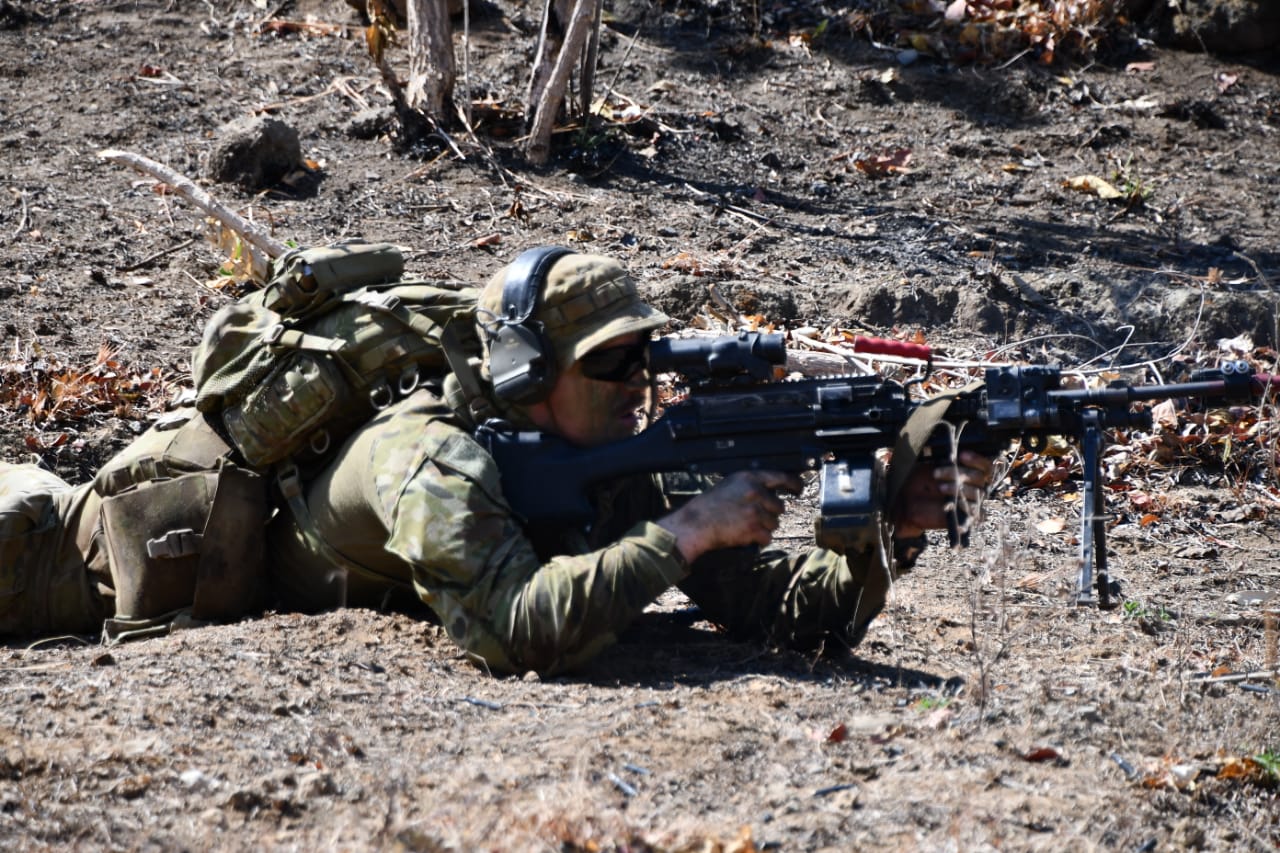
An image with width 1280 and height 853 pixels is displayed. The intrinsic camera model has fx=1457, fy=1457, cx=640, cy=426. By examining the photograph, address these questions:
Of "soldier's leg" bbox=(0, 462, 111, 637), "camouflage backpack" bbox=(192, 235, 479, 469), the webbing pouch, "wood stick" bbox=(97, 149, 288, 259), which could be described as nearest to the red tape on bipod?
"camouflage backpack" bbox=(192, 235, 479, 469)

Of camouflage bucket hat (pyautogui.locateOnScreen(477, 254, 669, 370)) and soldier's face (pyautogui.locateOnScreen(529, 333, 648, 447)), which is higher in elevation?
camouflage bucket hat (pyautogui.locateOnScreen(477, 254, 669, 370))

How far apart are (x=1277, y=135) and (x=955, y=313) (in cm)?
398

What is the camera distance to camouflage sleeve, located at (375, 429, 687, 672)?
13.1 ft

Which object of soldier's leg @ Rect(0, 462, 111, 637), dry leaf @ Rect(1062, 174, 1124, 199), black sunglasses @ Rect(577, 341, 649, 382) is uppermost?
black sunglasses @ Rect(577, 341, 649, 382)

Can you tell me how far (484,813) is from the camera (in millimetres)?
3117

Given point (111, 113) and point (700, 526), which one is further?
point (111, 113)

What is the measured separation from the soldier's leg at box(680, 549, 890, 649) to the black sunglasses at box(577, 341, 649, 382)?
2.36 feet

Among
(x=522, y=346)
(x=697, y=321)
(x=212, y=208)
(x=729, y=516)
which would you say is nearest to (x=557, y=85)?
(x=697, y=321)

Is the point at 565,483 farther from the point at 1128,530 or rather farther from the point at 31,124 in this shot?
the point at 31,124

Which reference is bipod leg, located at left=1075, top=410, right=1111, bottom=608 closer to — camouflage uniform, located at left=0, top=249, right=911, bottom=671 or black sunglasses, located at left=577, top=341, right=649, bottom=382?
camouflage uniform, located at left=0, top=249, right=911, bottom=671

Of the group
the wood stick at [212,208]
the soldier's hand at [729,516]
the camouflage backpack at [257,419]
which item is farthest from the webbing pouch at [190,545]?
the wood stick at [212,208]

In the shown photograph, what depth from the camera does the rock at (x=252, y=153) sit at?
8930mm

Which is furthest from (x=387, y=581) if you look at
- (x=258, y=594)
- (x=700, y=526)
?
(x=700, y=526)

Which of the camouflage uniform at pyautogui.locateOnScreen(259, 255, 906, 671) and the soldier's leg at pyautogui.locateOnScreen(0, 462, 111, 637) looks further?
the soldier's leg at pyautogui.locateOnScreen(0, 462, 111, 637)
